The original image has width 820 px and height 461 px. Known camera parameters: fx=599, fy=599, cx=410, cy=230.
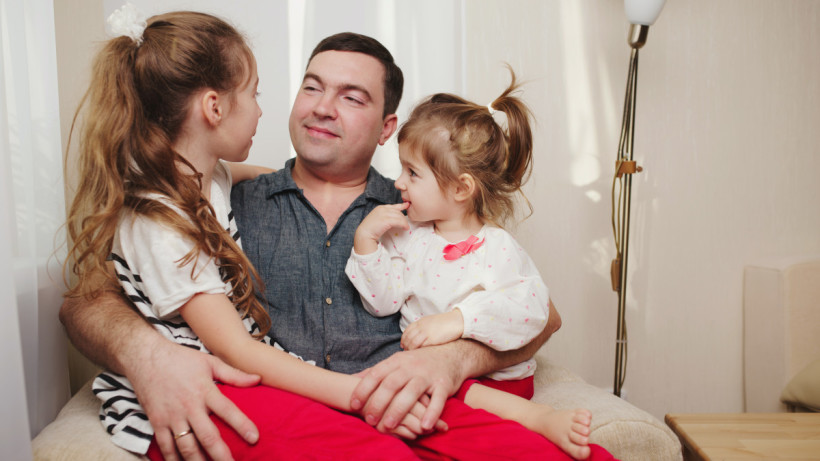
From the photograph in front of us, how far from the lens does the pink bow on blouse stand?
1.51 m

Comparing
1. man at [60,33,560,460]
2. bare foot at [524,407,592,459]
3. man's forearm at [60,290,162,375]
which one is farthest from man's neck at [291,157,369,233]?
bare foot at [524,407,592,459]

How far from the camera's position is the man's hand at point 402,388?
117 centimetres

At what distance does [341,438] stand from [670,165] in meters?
1.85

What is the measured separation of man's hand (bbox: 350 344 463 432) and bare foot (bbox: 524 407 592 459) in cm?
21

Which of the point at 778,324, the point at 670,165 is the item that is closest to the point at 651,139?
the point at 670,165

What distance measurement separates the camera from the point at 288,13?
2.26 m

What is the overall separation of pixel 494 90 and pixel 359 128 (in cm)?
74

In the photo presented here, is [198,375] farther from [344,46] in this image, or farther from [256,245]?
[344,46]

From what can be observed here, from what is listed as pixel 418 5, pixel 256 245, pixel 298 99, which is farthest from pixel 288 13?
pixel 256 245

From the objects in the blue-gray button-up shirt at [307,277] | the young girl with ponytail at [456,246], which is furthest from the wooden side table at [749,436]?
the blue-gray button-up shirt at [307,277]

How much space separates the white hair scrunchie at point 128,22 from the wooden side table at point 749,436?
1.65 metres

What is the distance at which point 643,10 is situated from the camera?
192cm

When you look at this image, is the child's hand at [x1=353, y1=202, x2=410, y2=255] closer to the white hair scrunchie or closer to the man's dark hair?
the man's dark hair

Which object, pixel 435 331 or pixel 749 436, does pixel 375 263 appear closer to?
pixel 435 331
